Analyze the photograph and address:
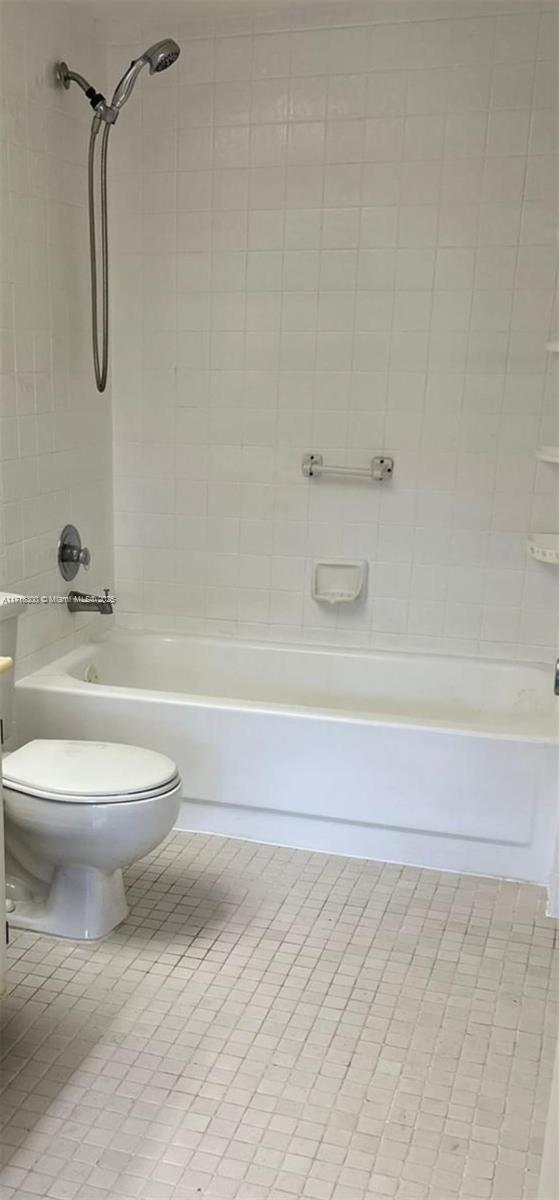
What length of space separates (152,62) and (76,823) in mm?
2004

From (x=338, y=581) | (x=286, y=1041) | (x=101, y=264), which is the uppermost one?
(x=101, y=264)

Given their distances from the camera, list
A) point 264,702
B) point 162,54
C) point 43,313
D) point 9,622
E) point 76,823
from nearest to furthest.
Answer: point 76,823
point 9,622
point 162,54
point 43,313
point 264,702

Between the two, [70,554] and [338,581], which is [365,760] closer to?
[338,581]

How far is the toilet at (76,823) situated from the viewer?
208 cm

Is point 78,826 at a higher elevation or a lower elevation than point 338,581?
lower

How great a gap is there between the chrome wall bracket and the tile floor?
0.96 meters

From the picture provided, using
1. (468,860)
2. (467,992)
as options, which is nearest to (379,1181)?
(467,992)

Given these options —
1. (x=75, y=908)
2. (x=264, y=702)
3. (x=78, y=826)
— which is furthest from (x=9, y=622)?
(x=264, y=702)

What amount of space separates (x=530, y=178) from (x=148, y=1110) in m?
2.53

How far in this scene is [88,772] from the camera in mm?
2160

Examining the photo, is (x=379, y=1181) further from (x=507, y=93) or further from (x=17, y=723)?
(x=507, y=93)

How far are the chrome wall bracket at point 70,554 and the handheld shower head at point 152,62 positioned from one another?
122 cm

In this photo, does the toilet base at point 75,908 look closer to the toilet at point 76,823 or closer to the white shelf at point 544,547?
the toilet at point 76,823

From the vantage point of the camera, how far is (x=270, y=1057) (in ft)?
6.17
